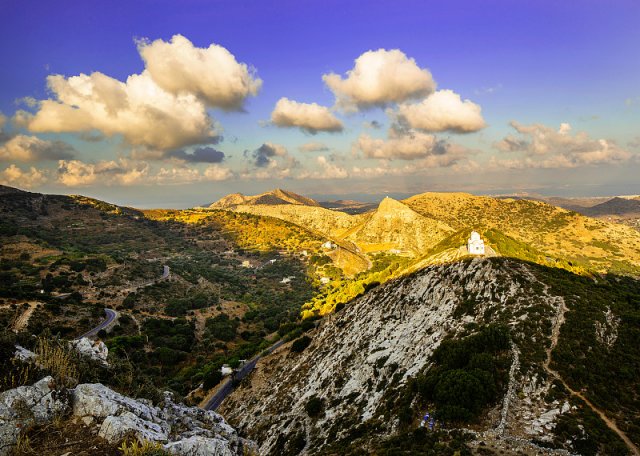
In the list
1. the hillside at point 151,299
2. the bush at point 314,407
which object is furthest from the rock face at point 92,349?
the bush at point 314,407

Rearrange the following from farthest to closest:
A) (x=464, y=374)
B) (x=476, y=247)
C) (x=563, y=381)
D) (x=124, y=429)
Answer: (x=476, y=247) → (x=464, y=374) → (x=563, y=381) → (x=124, y=429)

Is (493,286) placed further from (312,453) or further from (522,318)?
(312,453)

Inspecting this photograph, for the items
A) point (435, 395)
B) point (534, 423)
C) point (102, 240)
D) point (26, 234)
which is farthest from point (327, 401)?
point (102, 240)

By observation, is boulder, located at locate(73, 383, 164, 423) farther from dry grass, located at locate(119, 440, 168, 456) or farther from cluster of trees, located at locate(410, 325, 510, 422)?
cluster of trees, located at locate(410, 325, 510, 422)

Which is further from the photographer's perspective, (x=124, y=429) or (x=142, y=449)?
(x=124, y=429)

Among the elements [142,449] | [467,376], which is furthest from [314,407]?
[142,449]

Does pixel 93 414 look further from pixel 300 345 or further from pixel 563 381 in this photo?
pixel 300 345

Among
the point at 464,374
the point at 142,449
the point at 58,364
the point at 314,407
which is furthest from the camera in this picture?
the point at 314,407
